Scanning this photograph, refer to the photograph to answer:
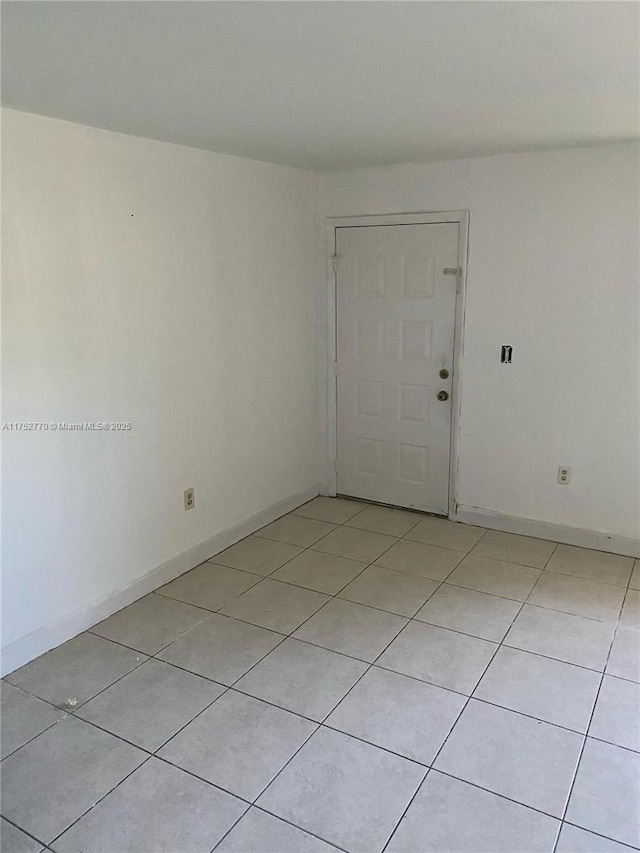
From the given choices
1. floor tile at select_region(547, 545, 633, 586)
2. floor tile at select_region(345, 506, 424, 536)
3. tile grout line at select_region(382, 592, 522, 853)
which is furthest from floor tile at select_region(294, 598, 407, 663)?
floor tile at select_region(547, 545, 633, 586)

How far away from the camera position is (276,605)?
3.05 metres

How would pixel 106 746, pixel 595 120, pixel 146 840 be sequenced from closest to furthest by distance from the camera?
pixel 146 840, pixel 106 746, pixel 595 120

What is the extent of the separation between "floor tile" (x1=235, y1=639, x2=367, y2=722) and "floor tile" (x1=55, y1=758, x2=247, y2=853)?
47 cm

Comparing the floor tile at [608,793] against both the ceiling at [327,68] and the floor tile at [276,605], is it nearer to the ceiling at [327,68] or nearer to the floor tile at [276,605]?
the floor tile at [276,605]

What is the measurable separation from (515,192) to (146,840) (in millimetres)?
3403

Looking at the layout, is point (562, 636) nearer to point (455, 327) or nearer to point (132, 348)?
point (455, 327)

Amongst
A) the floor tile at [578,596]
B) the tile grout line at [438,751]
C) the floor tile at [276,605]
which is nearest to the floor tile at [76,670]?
the floor tile at [276,605]

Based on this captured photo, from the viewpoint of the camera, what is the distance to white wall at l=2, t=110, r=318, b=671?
2.49 meters

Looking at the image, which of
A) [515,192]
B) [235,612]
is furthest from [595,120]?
[235,612]

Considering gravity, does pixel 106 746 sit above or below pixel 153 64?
below

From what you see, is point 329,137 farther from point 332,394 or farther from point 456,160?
point 332,394

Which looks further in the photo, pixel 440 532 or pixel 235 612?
pixel 440 532

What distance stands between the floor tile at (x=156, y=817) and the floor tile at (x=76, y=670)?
532 millimetres

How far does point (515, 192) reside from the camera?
348cm
